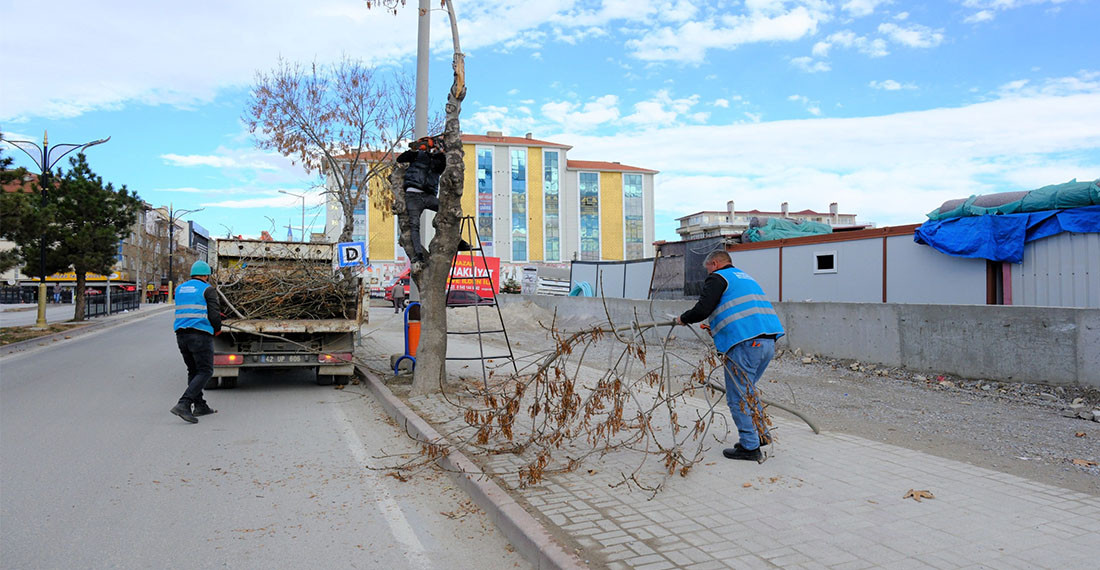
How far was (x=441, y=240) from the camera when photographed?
8.66m

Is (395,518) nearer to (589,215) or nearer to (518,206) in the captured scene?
(518,206)

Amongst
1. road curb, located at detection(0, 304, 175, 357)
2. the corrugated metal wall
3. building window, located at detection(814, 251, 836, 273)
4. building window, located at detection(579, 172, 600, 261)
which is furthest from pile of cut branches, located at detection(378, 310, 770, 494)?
building window, located at detection(579, 172, 600, 261)

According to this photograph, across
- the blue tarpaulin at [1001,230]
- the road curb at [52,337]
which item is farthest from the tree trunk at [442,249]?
the road curb at [52,337]

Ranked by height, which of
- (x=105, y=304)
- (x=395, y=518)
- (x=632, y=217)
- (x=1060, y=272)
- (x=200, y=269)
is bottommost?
(x=395, y=518)

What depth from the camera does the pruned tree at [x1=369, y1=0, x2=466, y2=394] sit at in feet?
27.9

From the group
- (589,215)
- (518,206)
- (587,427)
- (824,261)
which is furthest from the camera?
(589,215)

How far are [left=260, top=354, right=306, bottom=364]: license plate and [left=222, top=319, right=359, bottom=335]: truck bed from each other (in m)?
0.37

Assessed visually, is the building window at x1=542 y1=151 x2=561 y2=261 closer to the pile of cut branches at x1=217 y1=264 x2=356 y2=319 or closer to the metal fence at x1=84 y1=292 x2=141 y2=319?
the metal fence at x1=84 y1=292 x2=141 y2=319

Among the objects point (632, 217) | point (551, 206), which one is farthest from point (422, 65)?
point (632, 217)

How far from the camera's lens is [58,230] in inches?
951

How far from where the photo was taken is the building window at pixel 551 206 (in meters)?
74.8

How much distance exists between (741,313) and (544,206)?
229 ft

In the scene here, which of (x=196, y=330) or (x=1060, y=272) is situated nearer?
(x=196, y=330)

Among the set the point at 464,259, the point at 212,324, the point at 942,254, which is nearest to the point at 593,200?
the point at 464,259
